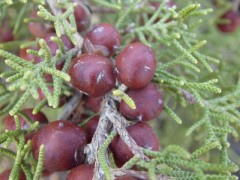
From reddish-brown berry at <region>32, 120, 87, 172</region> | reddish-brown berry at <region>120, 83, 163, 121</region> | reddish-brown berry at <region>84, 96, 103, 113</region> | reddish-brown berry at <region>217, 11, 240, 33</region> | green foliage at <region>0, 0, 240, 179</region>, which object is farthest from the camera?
reddish-brown berry at <region>217, 11, 240, 33</region>

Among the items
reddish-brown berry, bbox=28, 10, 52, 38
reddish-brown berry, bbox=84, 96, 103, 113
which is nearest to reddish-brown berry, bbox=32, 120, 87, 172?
reddish-brown berry, bbox=84, 96, 103, 113

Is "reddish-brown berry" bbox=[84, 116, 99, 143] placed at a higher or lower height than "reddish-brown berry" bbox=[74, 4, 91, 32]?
lower

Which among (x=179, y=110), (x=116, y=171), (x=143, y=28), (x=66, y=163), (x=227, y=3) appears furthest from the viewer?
(x=179, y=110)

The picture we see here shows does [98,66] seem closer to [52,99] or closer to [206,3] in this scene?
[52,99]

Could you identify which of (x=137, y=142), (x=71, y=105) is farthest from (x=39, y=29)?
(x=137, y=142)

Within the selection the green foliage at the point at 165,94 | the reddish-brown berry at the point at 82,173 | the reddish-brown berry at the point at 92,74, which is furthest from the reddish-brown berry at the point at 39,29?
the reddish-brown berry at the point at 82,173

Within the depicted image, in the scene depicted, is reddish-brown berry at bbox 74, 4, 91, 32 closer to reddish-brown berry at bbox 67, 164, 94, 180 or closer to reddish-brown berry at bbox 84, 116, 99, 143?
reddish-brown berry at bbox 84, 116, 99, 143

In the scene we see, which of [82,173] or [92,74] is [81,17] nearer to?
[92,74]

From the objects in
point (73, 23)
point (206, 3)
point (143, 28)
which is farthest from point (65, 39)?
A: point (206, 3)
